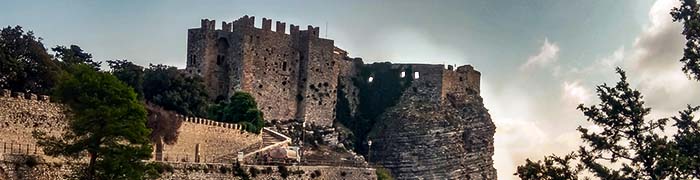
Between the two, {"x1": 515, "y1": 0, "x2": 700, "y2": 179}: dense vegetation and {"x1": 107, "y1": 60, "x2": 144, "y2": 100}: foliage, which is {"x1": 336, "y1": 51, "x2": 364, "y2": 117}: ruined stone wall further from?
{"x1": 515, "y1": 0, "x2": 700, "y2": 179}: dense vegetation

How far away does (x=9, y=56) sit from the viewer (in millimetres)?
51938

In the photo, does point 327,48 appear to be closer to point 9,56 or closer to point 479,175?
point 479,175

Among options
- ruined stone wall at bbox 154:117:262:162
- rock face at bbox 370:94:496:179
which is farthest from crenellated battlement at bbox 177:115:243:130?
rock face at bbox 370:94:496:179

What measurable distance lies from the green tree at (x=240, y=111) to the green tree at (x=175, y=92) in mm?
1251

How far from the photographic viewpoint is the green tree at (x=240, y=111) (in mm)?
67438

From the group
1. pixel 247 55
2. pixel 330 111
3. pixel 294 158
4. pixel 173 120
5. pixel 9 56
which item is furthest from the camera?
pixel 330 111

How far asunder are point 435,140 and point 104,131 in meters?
43.2

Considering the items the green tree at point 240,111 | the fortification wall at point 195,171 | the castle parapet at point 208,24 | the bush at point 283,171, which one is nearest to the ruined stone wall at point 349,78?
the castle parapet at point 208,24

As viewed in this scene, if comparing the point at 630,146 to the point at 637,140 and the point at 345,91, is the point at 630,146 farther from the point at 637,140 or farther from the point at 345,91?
the point at 345,91

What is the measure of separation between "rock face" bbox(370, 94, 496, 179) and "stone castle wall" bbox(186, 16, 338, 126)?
579 cm

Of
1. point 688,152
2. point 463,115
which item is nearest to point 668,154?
point 688,152

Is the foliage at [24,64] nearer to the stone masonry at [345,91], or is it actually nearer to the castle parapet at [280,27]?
the stone masonry at [345,91]

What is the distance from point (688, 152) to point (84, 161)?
23988 mm

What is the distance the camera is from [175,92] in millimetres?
66750
